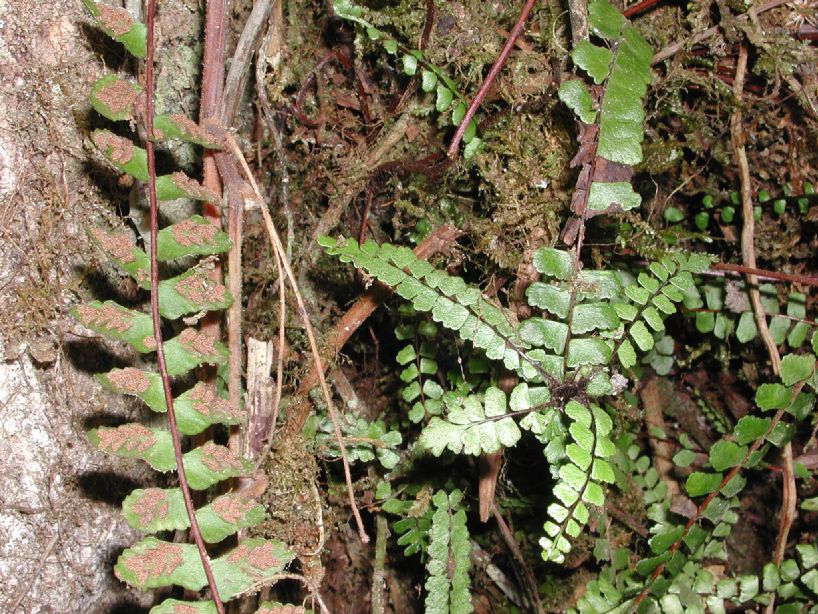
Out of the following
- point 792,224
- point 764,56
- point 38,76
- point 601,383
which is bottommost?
point 601,383

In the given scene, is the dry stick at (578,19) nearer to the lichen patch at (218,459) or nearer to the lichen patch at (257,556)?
the lichen patch at (218,459)

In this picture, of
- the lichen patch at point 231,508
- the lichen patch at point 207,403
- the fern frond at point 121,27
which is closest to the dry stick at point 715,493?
the lichen patch at point 231,508

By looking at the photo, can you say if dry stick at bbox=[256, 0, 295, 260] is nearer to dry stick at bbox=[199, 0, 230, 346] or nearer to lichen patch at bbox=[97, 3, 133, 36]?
dry stick at bbox=[199, 0, 230, 346]

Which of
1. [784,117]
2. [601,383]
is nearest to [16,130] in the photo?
[601,383]

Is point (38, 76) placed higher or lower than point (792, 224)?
higher

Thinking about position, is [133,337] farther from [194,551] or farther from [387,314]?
[387,314]

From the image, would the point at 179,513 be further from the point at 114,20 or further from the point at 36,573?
the point at 114,20

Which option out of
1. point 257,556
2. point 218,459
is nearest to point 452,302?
point 218,459
